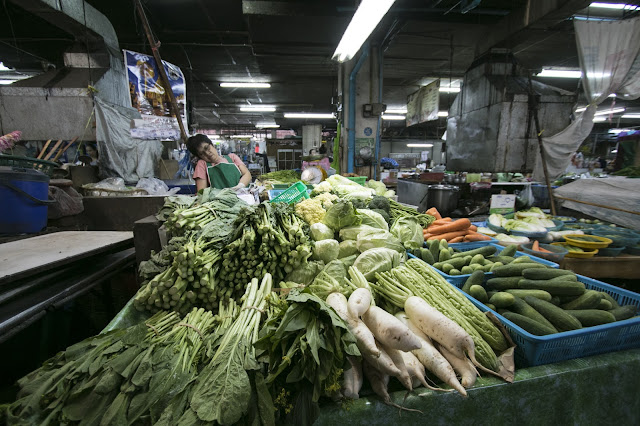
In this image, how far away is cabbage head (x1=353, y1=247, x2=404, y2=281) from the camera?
219 centimetres

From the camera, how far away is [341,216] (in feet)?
9.06

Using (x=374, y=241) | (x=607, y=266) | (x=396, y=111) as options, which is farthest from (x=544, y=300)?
(x=396, y=111)

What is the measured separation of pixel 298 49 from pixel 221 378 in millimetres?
9548

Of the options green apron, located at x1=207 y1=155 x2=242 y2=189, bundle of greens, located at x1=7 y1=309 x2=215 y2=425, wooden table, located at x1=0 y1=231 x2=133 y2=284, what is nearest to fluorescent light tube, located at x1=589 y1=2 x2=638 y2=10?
green apron, located at x1=207 y1=155 x2=242 y2=189


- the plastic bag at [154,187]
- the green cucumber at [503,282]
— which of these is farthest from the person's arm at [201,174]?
the green cucumber at [503,282]

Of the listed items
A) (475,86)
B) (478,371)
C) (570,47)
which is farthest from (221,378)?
(570,47)

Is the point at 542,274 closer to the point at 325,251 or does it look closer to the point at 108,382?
the point at 325,251

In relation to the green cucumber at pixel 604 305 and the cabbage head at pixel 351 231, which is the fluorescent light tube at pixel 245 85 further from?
the green cucumber at pixel 604 305

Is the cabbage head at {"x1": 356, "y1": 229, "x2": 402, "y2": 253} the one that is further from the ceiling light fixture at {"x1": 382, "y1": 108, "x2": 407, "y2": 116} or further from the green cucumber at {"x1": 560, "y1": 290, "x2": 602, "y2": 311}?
Answer: the ceiling light fixture at {"x1": 382, "y1": 108, "x2": 407, "y2": 116}

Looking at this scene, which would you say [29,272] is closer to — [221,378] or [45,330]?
[45,330]

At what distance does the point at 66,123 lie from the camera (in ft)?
23.2

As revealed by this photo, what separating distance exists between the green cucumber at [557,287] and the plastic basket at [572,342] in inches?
10.2

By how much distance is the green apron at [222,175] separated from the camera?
15.9 feet

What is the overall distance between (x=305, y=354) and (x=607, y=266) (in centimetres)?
445
